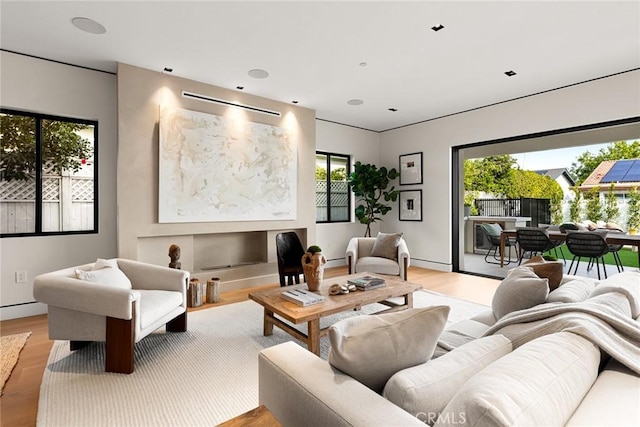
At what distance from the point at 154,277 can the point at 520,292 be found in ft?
9.65

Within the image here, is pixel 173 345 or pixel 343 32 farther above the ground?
pixel 343 32

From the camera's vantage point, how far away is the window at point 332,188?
6211 mm

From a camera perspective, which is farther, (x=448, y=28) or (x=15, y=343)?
(x=448, y=28)

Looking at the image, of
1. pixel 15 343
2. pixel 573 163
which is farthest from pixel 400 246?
pixel 15 343

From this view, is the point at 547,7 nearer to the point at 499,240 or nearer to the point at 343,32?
the point at 343,32

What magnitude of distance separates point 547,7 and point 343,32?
1.70m

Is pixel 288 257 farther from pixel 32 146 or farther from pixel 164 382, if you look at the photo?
pixel 32 146

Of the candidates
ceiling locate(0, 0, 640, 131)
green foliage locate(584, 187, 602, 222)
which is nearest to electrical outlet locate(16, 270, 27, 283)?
ceiling locate(0, 0, 640, 131)

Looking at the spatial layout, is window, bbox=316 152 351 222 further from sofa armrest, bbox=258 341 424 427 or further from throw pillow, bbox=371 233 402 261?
sofa armrest, bbox=258 341 424 427

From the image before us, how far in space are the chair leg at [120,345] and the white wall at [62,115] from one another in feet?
6.61

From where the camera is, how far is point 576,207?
5559mm

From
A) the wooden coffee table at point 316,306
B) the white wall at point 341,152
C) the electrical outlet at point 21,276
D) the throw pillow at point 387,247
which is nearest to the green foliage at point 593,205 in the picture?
the white wall at point 341,152

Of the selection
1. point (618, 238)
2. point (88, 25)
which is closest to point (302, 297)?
point (88, 25)

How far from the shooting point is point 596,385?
37.2 inches
